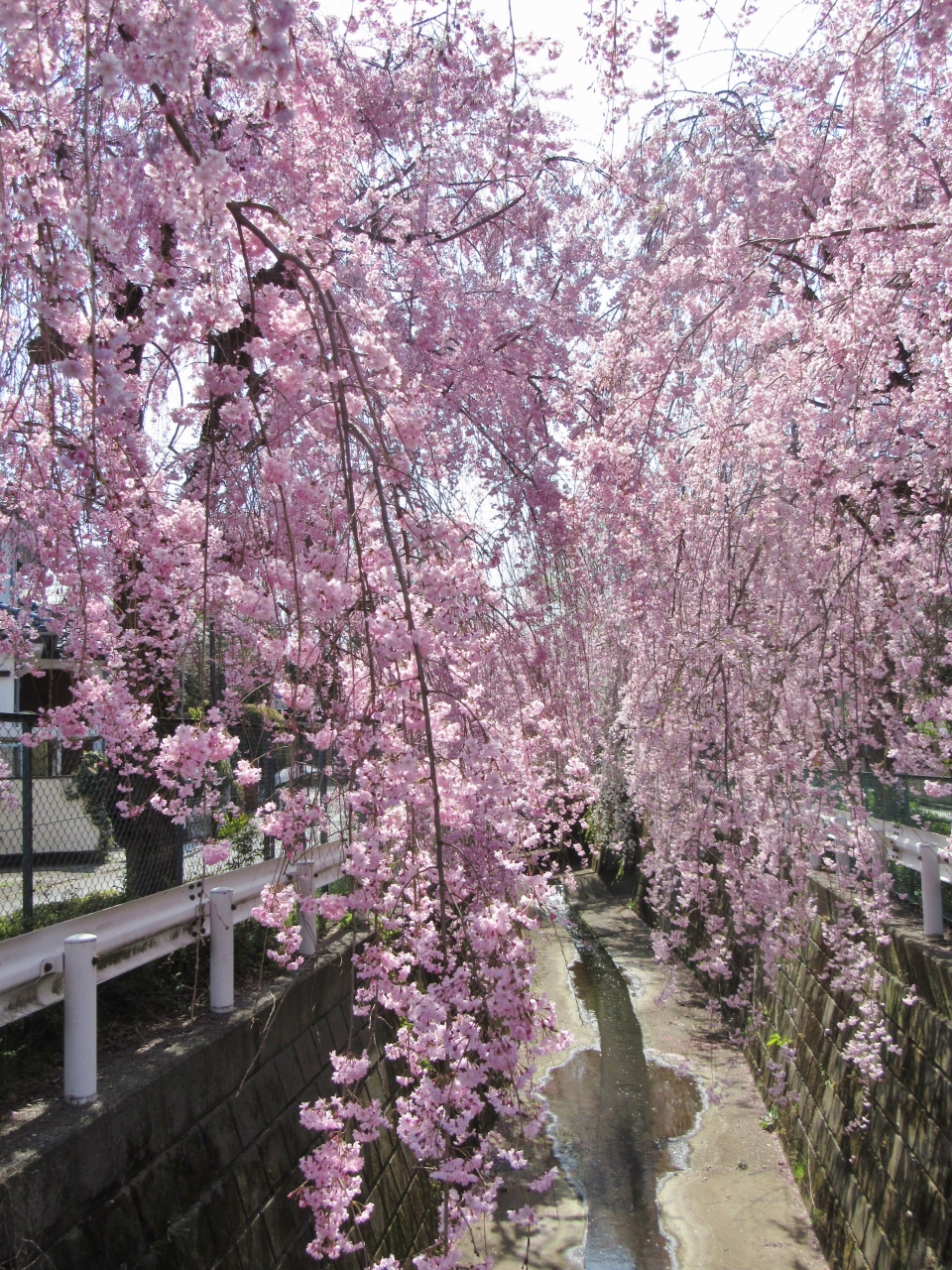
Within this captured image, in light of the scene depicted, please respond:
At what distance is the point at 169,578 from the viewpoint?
13.1 feet

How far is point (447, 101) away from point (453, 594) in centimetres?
394

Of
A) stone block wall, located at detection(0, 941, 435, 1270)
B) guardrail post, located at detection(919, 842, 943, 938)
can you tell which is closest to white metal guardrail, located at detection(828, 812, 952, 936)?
guardrail post, located at detection(919, 842, 943, 938)

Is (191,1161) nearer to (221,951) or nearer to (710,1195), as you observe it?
(221,951)

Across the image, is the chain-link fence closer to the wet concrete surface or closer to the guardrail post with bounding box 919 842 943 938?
the guardrail post with bounding box 919 842 943 938

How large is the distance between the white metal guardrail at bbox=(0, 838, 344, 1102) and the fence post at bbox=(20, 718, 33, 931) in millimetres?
566

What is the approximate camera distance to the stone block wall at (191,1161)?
8.29 ft

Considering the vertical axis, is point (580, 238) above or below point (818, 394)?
above

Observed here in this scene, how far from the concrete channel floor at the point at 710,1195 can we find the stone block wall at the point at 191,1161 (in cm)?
116

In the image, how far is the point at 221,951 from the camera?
4.07m

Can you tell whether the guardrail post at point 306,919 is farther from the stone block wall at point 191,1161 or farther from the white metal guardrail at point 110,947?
the stone block wall at point 191,1161

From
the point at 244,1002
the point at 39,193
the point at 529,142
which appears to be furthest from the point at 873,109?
the point at 244,1002

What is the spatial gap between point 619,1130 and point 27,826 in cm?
635

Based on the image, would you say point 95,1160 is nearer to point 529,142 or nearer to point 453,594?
point 453,594

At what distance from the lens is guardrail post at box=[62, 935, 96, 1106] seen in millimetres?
2906
